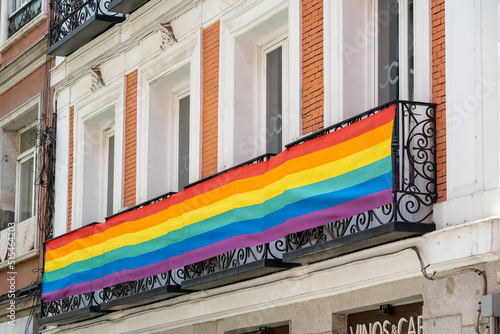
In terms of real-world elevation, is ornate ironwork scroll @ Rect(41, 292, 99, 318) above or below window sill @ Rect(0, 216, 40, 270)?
below

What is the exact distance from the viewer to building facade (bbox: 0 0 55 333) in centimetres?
2203

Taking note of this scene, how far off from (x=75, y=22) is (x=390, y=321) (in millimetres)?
9812

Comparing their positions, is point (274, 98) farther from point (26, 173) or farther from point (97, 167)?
point (26, 173)

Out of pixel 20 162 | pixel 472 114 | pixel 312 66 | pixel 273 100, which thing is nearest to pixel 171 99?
pixel 273 100

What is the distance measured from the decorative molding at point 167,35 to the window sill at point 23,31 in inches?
202

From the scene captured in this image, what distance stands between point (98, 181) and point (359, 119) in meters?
8.53

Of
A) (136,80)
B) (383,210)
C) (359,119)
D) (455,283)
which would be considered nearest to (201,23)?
(136,80)

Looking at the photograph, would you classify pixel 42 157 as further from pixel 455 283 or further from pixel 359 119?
pixel 455 283

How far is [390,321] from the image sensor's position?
→ 1324 cm

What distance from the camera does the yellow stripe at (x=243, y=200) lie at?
41.7 ft

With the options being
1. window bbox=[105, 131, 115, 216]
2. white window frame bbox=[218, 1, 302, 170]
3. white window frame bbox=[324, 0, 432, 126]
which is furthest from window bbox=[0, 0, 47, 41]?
white window frame bbox=[324, 0, 432, 126]

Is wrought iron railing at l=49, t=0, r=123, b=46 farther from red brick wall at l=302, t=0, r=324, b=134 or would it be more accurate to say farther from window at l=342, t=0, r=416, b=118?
window at l=342, t=0, r=416, b=118

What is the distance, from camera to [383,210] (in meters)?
12.5

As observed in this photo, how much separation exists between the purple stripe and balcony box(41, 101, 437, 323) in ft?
0.04
